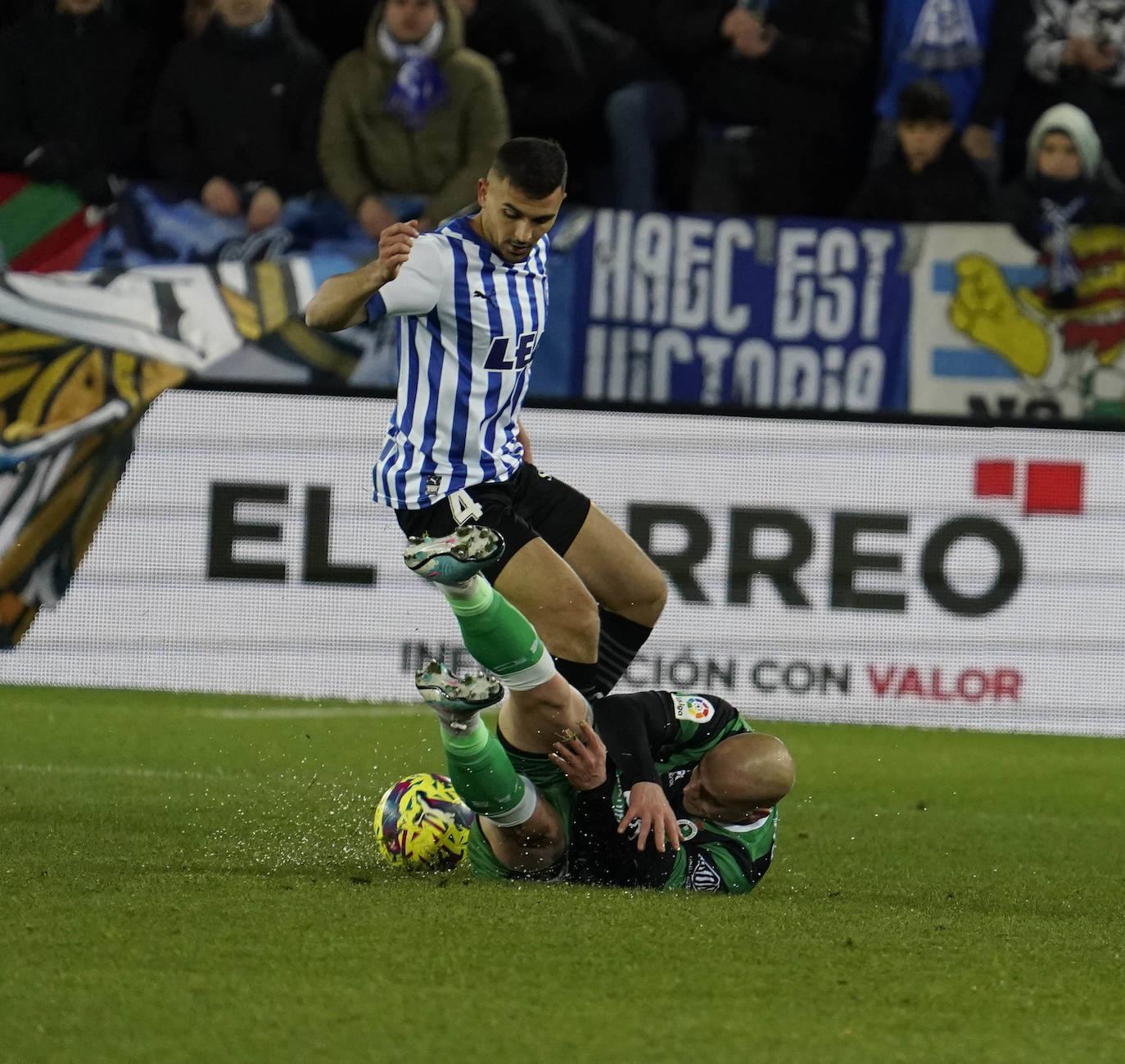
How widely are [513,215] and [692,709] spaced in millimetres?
1417

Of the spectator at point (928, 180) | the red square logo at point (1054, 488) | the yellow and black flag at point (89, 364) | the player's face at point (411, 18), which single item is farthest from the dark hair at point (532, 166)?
the spectator at point (928, 180)

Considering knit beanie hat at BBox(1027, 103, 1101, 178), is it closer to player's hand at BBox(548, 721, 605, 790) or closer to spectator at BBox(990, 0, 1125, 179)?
spectator at BBox(990, 0, 1125, 179)

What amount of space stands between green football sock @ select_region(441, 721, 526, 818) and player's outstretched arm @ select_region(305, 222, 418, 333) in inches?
44.1

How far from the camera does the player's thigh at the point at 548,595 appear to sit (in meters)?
5.41

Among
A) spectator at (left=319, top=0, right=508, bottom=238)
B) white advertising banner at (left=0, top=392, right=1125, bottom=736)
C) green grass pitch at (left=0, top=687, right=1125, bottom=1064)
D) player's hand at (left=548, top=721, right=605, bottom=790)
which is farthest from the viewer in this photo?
spectator at (left=319, top=0, right=508, bottom=238)

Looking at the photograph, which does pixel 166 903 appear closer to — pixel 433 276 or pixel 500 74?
pixel 433 276

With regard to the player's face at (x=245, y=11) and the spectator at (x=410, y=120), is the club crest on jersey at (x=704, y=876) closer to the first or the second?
the spectator at (x=410, y=120)

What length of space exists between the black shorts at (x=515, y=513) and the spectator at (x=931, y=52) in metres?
4.45

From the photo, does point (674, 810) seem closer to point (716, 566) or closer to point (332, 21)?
point (716, 566)

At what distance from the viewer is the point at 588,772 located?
4895 mm

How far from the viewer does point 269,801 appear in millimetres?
6238

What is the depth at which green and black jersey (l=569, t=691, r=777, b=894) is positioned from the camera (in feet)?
16.2

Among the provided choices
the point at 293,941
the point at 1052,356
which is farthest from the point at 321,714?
the point at 293,941

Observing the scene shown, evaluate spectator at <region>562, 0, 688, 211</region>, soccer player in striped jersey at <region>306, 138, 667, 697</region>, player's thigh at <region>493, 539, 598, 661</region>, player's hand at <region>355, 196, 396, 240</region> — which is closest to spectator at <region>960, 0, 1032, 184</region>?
spectator at <region>562, 0, 688, 211</region>
